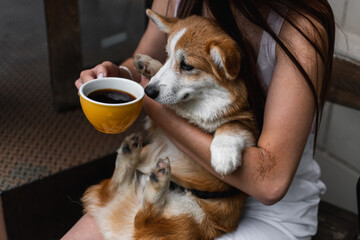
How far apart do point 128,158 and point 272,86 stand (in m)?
0.52

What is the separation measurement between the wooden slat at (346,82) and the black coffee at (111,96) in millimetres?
949

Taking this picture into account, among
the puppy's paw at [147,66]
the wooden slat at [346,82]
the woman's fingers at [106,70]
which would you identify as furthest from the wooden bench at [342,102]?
the woman's fingers at [106,70]

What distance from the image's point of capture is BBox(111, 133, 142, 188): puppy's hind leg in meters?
1.33

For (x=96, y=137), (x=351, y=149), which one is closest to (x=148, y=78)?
(x=96, y=137)

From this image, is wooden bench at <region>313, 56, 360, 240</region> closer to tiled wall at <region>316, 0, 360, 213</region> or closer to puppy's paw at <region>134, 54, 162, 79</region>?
tiled wall at <region>316, 0, 360, 213</region>

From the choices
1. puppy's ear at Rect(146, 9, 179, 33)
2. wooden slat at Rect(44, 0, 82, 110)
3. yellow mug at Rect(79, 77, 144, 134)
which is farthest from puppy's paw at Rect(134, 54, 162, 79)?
wooden slat at Rect(44, 0, 82, 110)

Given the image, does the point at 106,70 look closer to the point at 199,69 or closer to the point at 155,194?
the point at 199,69

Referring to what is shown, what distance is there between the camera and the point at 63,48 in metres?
1.88

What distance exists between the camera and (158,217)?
1244 mm

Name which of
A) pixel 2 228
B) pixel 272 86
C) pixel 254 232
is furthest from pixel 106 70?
pixel 2 228

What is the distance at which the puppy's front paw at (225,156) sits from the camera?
42.6 inches

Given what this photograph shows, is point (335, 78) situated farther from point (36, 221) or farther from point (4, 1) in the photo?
point (4, 1)

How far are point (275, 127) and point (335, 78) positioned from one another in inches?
26.8

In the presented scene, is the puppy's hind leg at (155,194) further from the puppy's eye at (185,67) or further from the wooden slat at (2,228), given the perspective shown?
the wooden slat at (2,228)
